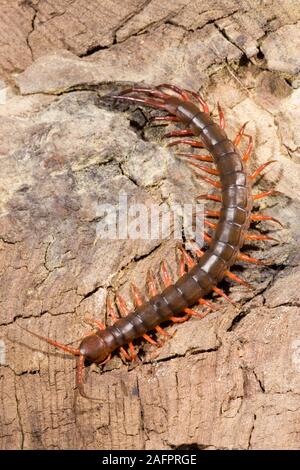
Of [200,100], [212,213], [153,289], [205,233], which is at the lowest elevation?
[153,289]

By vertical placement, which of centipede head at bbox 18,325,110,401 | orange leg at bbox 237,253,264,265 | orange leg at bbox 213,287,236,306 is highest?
orange leg at bbox 237,253,264,265

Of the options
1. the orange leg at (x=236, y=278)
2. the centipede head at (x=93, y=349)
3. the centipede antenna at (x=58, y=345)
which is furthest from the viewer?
the orange leg at (x=236, y=278)

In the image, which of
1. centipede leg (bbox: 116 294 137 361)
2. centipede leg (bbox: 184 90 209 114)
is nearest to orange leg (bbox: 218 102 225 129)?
centipede leg (bbox: 184 90 209 114)

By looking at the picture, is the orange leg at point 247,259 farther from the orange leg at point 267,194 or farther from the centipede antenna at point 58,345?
the centipede antenna at point 58,345

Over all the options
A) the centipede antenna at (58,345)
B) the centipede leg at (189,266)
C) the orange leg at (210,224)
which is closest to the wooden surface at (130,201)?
the centipede antenna at (58,345)

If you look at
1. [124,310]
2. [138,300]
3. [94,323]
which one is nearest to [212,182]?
[138,300]

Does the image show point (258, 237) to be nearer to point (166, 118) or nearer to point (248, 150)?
point (248, 150)

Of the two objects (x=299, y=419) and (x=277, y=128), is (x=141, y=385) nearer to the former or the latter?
(x=299, y=419)

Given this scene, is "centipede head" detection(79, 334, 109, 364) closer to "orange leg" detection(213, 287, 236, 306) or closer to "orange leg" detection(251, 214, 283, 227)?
"orange leg" detection(213, 287, 236, 306)
